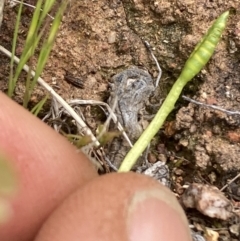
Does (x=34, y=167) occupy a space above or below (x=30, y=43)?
below

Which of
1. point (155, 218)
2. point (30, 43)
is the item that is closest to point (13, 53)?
point (30, 43)

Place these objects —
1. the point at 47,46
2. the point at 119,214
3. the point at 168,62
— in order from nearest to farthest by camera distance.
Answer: the point at 119,214, the point at 47,46, the point at 168,62

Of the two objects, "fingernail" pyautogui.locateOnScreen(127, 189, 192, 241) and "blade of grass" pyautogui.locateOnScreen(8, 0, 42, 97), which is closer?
"fingernail" pyautogui.locateOnScreen(127, 189, 192, 241)

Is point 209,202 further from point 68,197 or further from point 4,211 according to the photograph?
point 4,211

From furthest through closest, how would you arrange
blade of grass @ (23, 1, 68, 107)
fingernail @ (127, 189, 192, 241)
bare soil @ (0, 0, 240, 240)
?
bare soil @ (0, 0, 240, 240) → blade of grass @ (23, 1, 68, 107) → fingernail @ (127, 189, 192, 241)

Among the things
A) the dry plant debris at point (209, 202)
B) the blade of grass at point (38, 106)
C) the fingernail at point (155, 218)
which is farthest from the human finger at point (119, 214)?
the blade of grass at point (38, 106)

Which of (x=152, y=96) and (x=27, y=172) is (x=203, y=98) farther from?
(x=27, y=172)

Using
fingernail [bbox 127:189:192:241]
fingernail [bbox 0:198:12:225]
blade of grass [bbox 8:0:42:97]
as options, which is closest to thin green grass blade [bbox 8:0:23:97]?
blade of grass [bbox 8:0:42:97]

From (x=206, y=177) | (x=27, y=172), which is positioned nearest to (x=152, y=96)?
(x=206, y=177)

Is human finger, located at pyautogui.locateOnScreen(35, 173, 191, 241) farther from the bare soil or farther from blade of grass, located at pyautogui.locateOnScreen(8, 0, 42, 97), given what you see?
blade of grass, located at pyautogui.locateOnScreen(8, 0, 42, 97)
